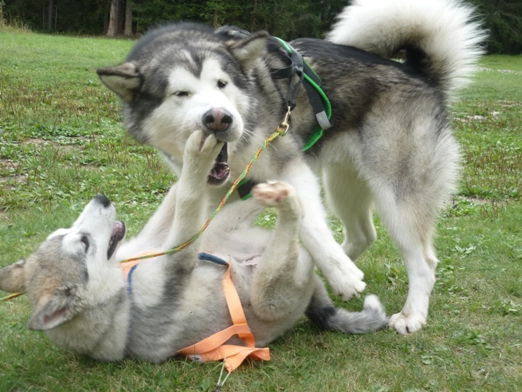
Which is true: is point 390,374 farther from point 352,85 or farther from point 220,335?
point 352,85

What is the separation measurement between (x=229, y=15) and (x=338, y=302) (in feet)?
98.5

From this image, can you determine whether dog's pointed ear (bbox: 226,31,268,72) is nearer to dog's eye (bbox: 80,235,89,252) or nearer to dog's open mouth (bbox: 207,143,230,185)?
dog's open mouth (bbox: 207,143,230,185)

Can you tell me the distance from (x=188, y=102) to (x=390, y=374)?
1753 millimetres

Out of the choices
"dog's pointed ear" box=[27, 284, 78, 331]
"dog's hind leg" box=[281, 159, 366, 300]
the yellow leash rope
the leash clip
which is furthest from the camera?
the leash clip

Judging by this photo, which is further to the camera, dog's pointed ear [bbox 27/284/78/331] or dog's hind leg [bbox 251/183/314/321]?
dog's hind leg [bbox 251/183/314/321]

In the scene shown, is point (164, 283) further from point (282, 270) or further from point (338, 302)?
point (338, 302)

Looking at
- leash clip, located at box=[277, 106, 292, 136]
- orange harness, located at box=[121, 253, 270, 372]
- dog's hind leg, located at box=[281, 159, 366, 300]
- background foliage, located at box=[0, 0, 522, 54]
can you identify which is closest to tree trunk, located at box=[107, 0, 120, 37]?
background foliage, located at box=[0, 0, 522, 54]

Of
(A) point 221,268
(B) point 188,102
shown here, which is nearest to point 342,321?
(A) point 221,268

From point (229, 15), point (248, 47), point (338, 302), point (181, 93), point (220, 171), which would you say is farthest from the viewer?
point (229, 15)

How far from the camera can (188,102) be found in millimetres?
3113

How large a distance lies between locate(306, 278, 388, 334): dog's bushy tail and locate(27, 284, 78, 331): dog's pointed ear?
1.34m

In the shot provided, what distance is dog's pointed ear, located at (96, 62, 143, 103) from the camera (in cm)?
320

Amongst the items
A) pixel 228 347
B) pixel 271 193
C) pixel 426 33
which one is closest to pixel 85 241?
pixel 228 347

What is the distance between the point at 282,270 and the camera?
119 inches
